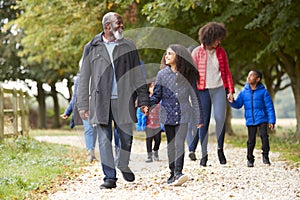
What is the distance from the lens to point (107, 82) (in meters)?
7.68

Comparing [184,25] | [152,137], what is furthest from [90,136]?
[184,25]

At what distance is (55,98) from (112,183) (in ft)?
104

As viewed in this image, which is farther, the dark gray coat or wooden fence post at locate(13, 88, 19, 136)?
wooden fence post at locate(13, 88, 19, 136)

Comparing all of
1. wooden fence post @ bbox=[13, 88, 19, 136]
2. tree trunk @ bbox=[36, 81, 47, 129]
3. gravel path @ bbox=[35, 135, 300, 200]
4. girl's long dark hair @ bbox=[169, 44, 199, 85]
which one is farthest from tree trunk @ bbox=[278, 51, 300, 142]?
tree trunk @ bbox=[36, 81, 47, 129]

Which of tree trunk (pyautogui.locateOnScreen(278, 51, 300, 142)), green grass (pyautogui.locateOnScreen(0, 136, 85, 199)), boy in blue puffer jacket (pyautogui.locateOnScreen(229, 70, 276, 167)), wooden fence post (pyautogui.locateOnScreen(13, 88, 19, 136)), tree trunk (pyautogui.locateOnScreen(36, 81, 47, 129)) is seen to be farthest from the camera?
tree trunk (pyautogui.locateOnScreen(36, 81, 47, 129))

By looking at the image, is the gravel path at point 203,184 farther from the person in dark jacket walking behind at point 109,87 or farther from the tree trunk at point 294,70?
the tree trunk at point 294,70

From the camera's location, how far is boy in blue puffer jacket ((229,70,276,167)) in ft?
33.4

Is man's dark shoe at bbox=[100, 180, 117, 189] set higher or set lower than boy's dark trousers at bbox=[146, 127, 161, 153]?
lower

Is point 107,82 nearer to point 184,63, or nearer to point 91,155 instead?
point 184,63

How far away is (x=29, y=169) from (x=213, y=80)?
309 cm

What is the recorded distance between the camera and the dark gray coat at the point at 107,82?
767cm

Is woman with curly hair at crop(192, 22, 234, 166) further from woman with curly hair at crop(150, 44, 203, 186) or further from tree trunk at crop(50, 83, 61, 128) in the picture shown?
tree trunk at crop(50, 83, 61, 128)

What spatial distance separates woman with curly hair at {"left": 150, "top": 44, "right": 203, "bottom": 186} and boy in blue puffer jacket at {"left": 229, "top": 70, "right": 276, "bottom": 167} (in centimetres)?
204

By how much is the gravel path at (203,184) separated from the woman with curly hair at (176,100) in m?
0.39
